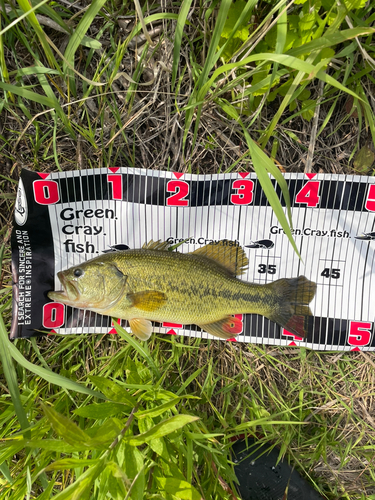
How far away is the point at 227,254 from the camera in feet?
8.67

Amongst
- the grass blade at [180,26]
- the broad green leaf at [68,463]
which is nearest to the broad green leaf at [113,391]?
the broad green leaf at [68,463]

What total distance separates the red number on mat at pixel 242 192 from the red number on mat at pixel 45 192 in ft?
4.81

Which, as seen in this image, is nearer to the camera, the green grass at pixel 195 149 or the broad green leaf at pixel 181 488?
the broad green leaf at pixel 181 488

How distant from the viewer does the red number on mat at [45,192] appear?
2.63 m

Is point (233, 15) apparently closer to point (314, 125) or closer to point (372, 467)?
point (314, 125)

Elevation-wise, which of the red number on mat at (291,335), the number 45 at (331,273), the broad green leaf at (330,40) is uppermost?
the broad green leaf at (330,40)

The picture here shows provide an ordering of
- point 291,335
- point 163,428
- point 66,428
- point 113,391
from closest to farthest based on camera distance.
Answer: point 66,428, point 163,428, point 113,391, point 291,335

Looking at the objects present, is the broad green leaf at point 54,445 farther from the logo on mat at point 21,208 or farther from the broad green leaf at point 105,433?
the logo on mat at point 21,208

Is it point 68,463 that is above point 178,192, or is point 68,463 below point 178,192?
below

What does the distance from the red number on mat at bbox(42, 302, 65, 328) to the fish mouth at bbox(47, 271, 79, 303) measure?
0.25 metres

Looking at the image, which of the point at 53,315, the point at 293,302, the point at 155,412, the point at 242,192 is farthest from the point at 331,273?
the point at 53,315

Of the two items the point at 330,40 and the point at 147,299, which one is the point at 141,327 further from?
the point at 330,40

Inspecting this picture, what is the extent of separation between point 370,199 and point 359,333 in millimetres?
1117

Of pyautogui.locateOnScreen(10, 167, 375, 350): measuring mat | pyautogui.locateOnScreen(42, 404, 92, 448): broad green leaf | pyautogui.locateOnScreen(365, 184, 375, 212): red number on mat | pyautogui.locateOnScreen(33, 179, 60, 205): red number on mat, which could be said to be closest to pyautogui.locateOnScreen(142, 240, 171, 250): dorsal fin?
pyautogui.locateOnScreen(10, 167, 375, 350): measuring mat
